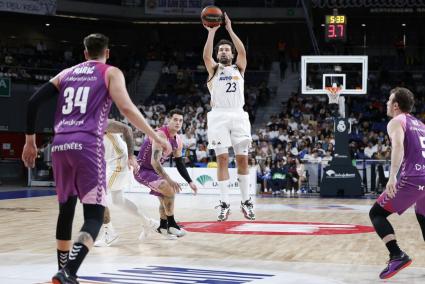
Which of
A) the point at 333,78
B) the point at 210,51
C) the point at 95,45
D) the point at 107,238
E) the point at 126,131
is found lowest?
the point at 107,238

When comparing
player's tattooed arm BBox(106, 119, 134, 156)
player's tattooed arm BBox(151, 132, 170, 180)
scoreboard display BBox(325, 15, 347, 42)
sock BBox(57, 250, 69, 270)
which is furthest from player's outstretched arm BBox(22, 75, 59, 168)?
scoreboard display BBox(325, 15, 347, 42)

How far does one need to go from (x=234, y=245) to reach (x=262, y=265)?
1.62 m

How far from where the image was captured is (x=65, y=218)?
5180 mm

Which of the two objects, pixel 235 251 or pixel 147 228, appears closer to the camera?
pixel 235 251

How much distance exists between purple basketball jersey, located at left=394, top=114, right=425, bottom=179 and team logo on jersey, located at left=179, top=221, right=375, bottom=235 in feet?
12.2

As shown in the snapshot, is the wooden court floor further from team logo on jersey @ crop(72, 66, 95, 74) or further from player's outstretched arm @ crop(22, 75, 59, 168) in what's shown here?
team logo on jersey @ crop(72, 66, 95, 74)

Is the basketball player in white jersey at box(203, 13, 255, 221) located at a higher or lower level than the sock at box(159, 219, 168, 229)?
higher

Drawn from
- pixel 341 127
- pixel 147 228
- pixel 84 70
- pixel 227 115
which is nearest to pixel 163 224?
pixel 147 228

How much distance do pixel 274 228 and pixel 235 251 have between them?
2.89 meters

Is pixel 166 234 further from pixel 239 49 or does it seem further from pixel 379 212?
pixel 379 212

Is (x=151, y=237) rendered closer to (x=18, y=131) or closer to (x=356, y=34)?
(x=18, y=131)

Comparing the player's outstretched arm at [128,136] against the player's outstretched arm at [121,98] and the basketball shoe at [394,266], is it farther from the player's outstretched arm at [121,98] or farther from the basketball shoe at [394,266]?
the basketball shoe at [394,266]

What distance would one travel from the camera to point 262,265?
22.4 ft

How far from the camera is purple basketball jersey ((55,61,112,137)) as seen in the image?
16.5 feet
